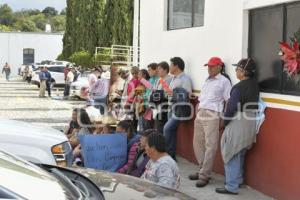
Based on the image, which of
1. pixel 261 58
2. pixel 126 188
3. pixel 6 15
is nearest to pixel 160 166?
pixel 126 188

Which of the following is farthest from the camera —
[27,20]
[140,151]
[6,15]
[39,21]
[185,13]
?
[6,15]

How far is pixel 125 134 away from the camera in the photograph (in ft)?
23.5

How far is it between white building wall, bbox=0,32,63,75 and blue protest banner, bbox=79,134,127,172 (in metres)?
58.5

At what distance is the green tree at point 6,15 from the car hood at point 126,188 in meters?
130

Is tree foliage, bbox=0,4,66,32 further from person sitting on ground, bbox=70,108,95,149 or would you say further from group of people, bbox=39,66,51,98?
person sitting on ground, bbox=70,108,95,149

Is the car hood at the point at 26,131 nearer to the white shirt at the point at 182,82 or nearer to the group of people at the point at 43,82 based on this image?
the white shirt at the point at 182,82

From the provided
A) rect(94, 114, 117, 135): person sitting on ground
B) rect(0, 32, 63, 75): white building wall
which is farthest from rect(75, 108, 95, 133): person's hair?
rect(0, 32, 63, 75): white building wall

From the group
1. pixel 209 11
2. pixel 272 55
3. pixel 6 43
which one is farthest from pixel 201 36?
pixel 6 43

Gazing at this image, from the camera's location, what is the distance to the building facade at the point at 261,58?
6.73 m

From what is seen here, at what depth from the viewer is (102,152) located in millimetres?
7012

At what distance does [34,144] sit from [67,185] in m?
2.69

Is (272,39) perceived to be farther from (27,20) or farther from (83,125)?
(27,20)

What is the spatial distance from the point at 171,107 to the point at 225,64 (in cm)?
135

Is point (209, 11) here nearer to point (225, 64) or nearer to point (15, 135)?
point (225, 64)
